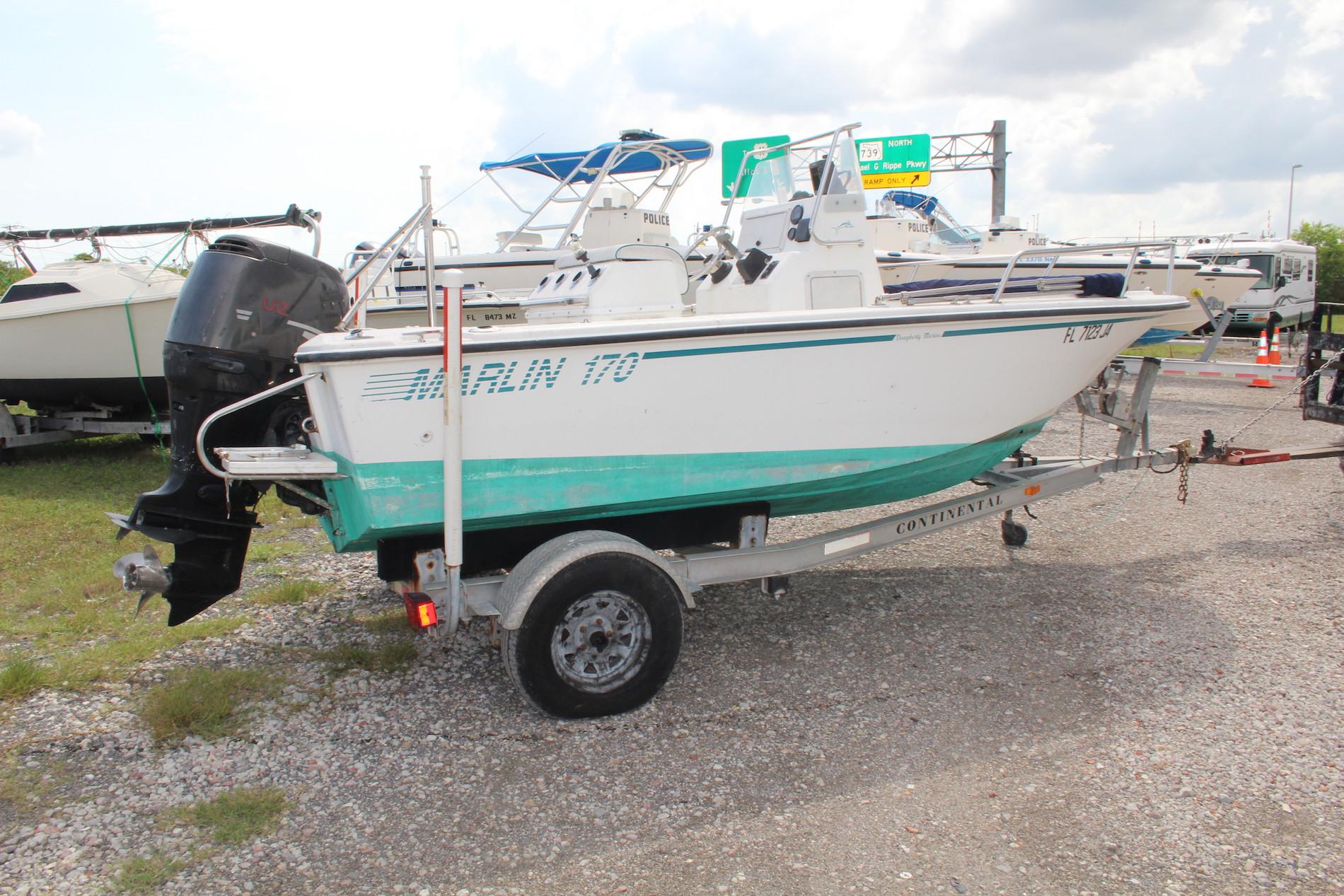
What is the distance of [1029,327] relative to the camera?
14.0ft

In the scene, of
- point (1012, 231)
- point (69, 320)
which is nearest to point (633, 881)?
point (69, 320)

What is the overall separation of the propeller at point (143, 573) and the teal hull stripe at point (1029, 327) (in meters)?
3.24

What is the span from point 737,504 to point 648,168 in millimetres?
6233

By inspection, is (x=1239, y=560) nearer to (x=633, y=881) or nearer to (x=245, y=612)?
(x=633, y=881)

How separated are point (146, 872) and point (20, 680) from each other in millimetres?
1483

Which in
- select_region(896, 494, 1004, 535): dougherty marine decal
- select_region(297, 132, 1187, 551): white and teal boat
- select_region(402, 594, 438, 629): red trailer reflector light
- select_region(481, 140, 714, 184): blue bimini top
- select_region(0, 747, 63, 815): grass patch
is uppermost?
select_region(481, 140, 714, 184): blue bimini top

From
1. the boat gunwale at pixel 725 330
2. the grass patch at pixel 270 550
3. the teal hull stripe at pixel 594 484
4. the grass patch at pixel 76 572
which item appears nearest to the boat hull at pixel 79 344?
the grass patch at pixel 76 572

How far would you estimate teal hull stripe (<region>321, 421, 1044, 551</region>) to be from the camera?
10.9ft

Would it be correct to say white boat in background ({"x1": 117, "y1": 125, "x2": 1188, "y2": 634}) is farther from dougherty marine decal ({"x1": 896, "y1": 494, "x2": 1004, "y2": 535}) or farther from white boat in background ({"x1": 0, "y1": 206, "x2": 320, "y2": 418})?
white boat in background ({"x1": 0, "y1": 206, "x2": 320, "y2": 418})

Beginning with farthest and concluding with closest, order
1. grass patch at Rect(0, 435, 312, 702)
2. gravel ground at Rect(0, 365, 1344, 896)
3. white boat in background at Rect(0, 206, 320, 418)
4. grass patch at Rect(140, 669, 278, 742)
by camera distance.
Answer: white boat in background at Rect(0, 206, 320, 418) < grass patch at Rect(0, 435, 312, 702) < grass patch at Rect(140, 669, 278, 742) < gravel ground at Rect(0, 365, 1344, 896)

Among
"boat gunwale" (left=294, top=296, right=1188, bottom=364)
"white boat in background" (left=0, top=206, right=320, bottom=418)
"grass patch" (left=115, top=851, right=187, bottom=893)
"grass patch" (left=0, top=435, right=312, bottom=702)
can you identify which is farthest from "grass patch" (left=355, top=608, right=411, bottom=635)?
"white boat in background" (left=0, top=206, right=320, bottom=418)

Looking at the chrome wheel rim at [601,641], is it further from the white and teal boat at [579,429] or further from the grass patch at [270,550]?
the grass patch at [270,550]

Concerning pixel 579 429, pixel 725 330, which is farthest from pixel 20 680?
pixel 725 330

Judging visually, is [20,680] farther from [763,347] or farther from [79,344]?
[79,344]
